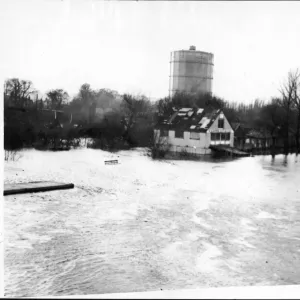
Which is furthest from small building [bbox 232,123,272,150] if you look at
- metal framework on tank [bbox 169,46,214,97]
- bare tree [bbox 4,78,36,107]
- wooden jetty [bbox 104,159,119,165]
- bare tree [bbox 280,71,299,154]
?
bare tree [bbox 4,78,36,107]

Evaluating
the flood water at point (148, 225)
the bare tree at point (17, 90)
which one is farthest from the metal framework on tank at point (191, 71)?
the bare tree at point (17, 90)

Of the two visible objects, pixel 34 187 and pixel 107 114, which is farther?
pixel 107 114

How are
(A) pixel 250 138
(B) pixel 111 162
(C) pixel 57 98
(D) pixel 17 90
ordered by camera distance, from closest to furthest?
(D) pixel 17 90
(C) pixel 57 98
(B) pixel 111 162
(A) pixel 250 138

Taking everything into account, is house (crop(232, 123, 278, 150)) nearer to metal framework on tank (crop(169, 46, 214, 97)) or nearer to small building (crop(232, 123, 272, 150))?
small building (crop(232, 123, 272, 150))

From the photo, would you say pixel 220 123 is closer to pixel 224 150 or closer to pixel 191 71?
pixel 224 150

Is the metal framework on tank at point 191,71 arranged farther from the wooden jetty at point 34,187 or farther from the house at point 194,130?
the wooden jetty at point 34,187

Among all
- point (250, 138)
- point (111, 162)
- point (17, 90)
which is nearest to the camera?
point (17, 90)

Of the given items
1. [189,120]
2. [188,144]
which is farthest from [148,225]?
[189,120]
